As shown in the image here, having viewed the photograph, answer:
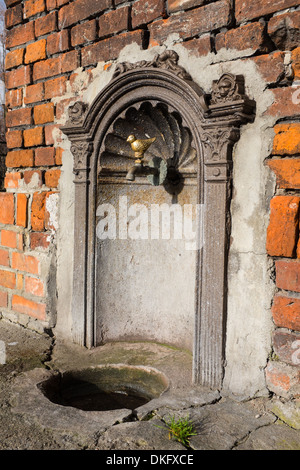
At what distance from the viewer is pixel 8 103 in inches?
113

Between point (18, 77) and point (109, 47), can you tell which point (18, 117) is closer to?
point (18, 77)

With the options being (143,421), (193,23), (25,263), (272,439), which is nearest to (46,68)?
(193,23)

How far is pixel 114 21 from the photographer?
2.24m

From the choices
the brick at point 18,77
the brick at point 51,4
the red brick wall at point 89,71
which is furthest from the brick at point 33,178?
the brick at point 51,4

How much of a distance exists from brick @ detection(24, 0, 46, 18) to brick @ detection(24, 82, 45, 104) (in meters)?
0.43

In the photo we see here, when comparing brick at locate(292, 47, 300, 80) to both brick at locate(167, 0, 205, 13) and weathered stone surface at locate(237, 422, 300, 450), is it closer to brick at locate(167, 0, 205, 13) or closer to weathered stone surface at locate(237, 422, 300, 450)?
brick at locate(167, 0, 205, 13)

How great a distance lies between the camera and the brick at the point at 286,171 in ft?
5.37

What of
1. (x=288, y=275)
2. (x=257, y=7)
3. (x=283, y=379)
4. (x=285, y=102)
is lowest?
(x=283, y=379)

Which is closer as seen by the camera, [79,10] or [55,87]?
[79,10]

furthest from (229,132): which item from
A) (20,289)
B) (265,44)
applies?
(20,289)

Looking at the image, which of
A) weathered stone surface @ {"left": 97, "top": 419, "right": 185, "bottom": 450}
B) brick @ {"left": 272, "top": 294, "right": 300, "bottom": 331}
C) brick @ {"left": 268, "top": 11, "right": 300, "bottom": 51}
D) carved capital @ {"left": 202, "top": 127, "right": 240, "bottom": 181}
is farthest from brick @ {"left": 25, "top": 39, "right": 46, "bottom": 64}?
weathered stone surface @ {"left": 97, "top": 419, "right": 185, "bottom": 450}

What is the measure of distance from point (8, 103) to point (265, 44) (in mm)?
1798

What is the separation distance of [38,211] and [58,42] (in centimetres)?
99
